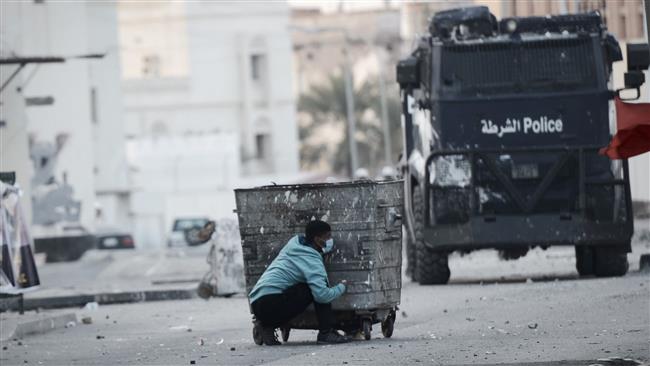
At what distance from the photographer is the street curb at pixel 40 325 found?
64.8ft

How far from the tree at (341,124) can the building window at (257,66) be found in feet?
14.4

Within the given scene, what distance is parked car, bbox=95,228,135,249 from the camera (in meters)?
59.3

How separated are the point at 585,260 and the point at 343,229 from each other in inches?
356

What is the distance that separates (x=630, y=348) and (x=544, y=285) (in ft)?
29.1

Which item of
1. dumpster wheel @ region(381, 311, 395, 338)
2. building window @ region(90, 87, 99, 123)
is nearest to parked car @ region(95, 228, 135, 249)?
building window @ region(90, 87, 99, 123)

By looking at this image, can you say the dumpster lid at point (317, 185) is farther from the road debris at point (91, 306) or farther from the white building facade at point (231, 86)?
the white building facade at point (231, 86)

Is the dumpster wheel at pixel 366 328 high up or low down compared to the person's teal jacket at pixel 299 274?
down

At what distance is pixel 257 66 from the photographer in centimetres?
9762

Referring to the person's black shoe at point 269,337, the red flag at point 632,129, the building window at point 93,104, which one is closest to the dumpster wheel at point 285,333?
the person's black shoe at point 269,337

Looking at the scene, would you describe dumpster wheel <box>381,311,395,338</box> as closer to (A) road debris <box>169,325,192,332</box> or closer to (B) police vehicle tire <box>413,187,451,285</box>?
(A) road debris <box>169,325,192,332</box>

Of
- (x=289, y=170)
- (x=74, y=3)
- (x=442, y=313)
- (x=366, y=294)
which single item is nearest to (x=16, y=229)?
(x=442, y=313)

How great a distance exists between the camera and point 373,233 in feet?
50.8

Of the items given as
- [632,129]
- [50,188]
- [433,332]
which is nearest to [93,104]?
[50,188]

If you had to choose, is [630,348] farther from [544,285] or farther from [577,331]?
[544,285]
